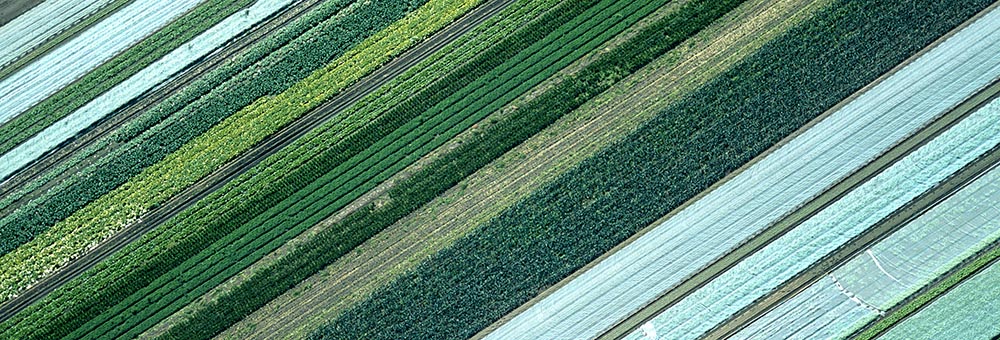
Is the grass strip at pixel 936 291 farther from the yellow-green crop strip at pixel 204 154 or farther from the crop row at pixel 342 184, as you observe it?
the yellow-green crop strip at pixel 204 154

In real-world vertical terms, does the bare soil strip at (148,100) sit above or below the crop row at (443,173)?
above

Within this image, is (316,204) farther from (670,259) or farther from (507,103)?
(670,259)

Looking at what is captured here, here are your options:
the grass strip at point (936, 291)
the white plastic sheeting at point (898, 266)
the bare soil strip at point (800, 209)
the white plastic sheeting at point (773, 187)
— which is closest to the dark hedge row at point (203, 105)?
the white plastic sheeting at point (773, 187)

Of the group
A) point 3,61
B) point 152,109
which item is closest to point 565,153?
point 152,109

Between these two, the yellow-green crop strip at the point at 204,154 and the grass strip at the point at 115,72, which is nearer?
the yellow-green crop strip at the point at 204,154

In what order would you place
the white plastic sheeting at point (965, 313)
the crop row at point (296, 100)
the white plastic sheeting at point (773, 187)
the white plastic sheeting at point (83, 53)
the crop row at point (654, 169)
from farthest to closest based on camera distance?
the white plastic sheeting at point (83, 53) < the crop row at point (296, 100) < the crop row at point (654, 169) < the white plastic sheeting at point (773, 187) < the white plastic sheeting at point (965, 313)

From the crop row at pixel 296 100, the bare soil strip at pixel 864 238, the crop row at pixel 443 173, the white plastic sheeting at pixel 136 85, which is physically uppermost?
the white plastic sheeting at pixel 136 85

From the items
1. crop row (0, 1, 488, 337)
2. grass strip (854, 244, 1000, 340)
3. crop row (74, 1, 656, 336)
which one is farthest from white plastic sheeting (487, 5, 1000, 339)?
crop row (0, 1, 488, 337)

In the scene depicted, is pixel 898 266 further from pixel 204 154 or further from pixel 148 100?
pixel 148 100
